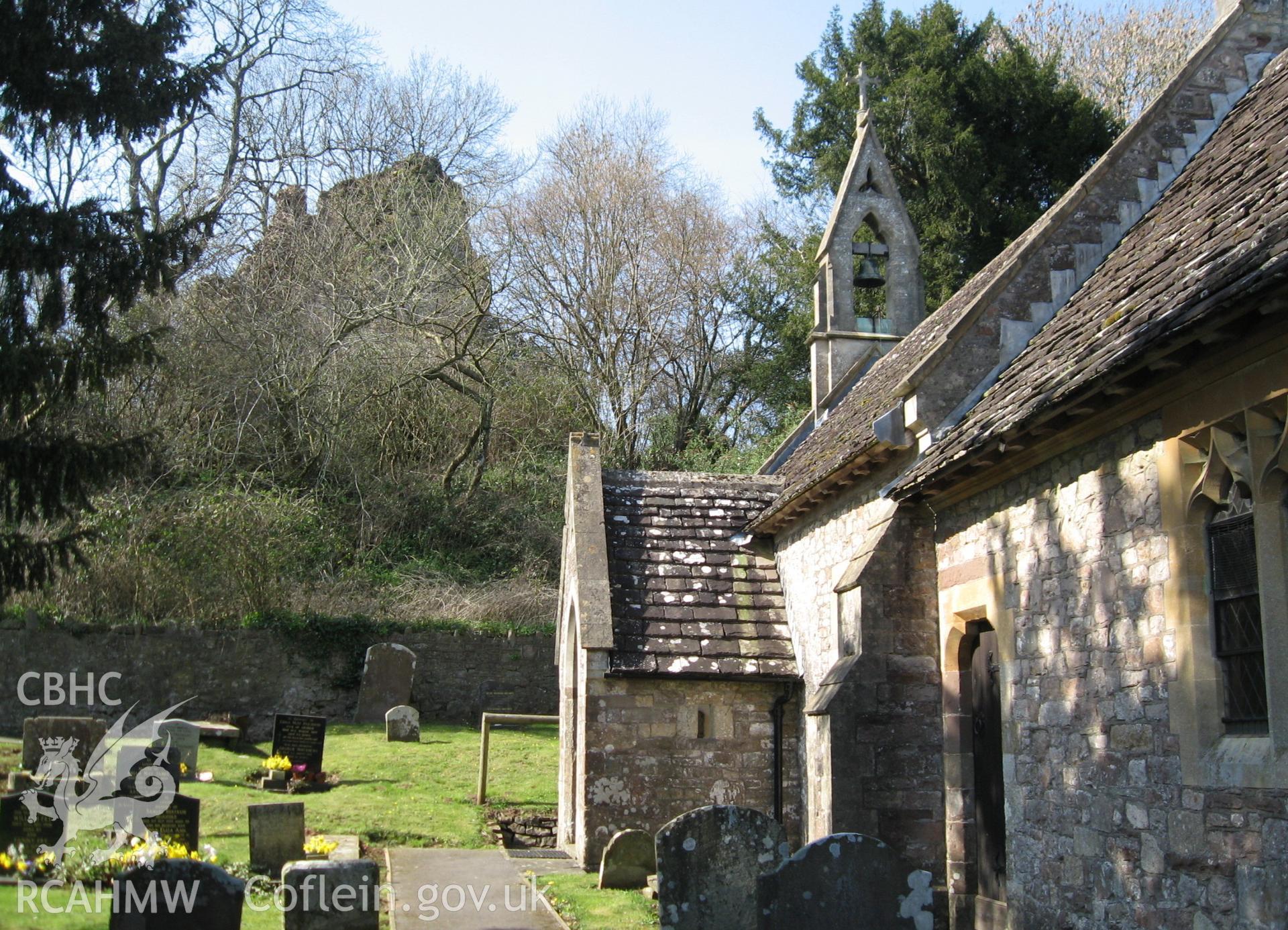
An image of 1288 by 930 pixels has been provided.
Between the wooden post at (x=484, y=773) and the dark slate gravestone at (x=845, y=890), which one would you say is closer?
the dark slate gravestone at (x=845, y=890)

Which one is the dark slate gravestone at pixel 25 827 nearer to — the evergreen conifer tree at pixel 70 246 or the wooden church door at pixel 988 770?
the evergreen conifer tree at pixel 70 246

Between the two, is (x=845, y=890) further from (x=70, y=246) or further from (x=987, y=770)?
(x=70, y=246)

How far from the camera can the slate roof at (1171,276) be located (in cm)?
576

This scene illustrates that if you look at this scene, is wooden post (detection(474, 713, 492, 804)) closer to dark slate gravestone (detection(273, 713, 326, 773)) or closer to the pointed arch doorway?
dark slate gravestone (detection(273, 713, 326, 773))

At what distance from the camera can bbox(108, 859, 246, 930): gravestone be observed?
7078mm

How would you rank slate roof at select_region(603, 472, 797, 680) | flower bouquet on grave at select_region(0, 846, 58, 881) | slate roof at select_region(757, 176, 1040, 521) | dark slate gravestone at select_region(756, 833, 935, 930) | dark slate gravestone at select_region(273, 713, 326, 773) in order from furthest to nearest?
1. dark slate gravestone at select_region(273, 713, 326, 773)
2. slate roof at select_region(603, 472, 797, 680)
3. slate roof at select_region(757, 176, 1040, 521)
4. flower bouquet on grave at select_region(0, 846, 58, 881)
5. dark slate gravestone at select_region(756, 833, 935, 930)

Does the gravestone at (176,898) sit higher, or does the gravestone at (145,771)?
the gravestone at (145,771)

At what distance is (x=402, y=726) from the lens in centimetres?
1850

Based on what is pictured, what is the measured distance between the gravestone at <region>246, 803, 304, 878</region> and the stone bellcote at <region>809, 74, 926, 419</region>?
10.8m

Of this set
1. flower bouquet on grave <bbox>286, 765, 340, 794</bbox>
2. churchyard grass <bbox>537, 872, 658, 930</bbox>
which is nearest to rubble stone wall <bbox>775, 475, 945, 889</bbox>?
churchyard grass <bbox>537, 872, 658, 930</bbox>

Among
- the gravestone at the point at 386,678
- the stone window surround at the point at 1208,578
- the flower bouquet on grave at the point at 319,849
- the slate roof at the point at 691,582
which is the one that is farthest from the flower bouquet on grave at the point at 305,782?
the stone window surround at the point at 1208,578

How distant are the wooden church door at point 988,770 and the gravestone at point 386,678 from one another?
1339 cm

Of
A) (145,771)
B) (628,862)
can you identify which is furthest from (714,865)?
(145,771)

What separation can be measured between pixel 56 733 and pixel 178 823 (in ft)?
15.1
